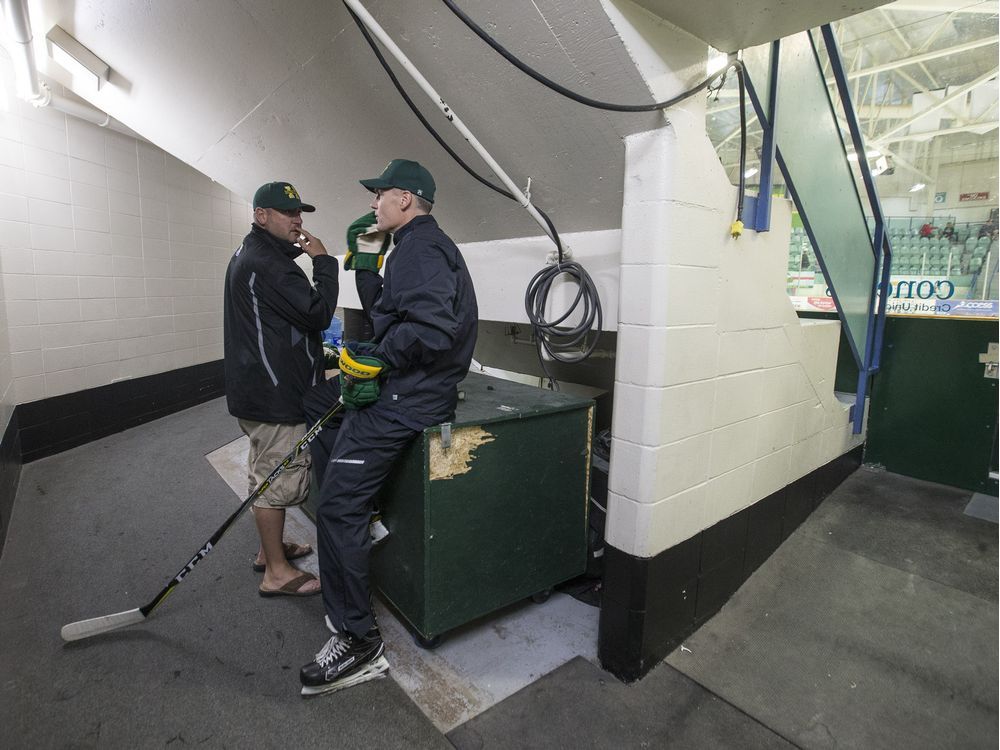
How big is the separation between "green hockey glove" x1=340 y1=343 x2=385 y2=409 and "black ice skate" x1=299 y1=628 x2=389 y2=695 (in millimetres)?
795

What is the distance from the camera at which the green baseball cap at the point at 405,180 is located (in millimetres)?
1729

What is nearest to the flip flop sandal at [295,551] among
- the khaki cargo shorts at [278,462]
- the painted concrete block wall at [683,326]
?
the khaki cargo shorts at [278,462]

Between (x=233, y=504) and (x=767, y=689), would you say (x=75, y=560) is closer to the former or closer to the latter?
(x=233, y=504)

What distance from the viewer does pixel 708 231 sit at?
167cm

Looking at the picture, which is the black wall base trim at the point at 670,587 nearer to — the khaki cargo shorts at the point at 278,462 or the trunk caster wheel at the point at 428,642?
the trunk caster wheel at the point at 428,642

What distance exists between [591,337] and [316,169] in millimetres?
1751

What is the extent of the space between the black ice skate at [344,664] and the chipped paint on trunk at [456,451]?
62cm

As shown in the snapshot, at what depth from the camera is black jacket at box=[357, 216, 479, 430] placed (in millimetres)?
1573

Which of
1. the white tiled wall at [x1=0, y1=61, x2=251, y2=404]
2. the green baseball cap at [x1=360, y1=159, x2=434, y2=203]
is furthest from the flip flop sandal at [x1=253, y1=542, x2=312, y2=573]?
the white tiled wall at [x1=0, y1=61, x2=251, y2=404]

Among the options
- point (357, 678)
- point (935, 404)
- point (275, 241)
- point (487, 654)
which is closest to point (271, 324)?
point (275, 241)

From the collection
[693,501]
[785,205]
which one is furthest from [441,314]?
[785,205]

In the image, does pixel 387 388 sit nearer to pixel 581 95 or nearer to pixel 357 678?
pixel 357 678

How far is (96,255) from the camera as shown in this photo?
4.13m

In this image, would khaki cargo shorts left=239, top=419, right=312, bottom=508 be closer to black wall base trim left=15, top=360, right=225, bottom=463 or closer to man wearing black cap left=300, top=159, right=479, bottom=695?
man wearing black cap left=300, top=159, right=479, bottom=695
